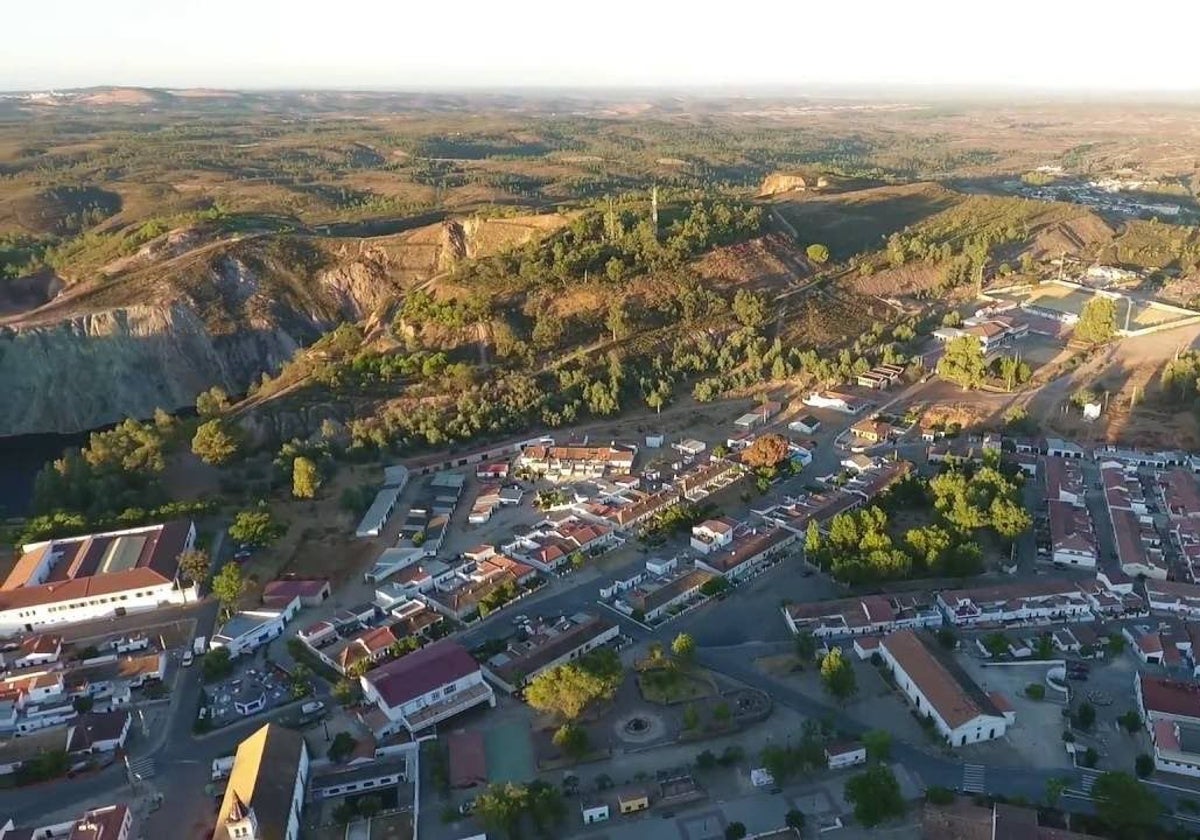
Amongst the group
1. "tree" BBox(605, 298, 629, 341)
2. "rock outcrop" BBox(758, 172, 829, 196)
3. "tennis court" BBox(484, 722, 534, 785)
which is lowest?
"tennis court" BBox(484, 722, 534, 785)

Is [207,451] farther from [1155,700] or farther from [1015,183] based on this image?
[1015,183]

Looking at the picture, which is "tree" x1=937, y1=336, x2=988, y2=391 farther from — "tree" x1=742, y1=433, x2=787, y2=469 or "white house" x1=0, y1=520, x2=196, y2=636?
"white house" x1=0, y1=520, x2=196, y2=636

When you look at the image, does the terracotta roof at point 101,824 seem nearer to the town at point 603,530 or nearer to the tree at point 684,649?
the town at point 603,530

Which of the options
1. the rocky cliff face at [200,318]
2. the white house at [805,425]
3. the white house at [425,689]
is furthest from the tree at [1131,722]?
the rocky cliff face at [200,318]

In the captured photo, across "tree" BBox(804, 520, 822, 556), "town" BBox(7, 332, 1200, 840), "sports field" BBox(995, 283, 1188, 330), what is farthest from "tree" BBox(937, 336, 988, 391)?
"tree" BBox(804, 520, 822, 556)

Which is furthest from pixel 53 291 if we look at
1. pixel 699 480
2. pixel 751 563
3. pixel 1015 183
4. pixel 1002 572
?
pixel 1015 183
